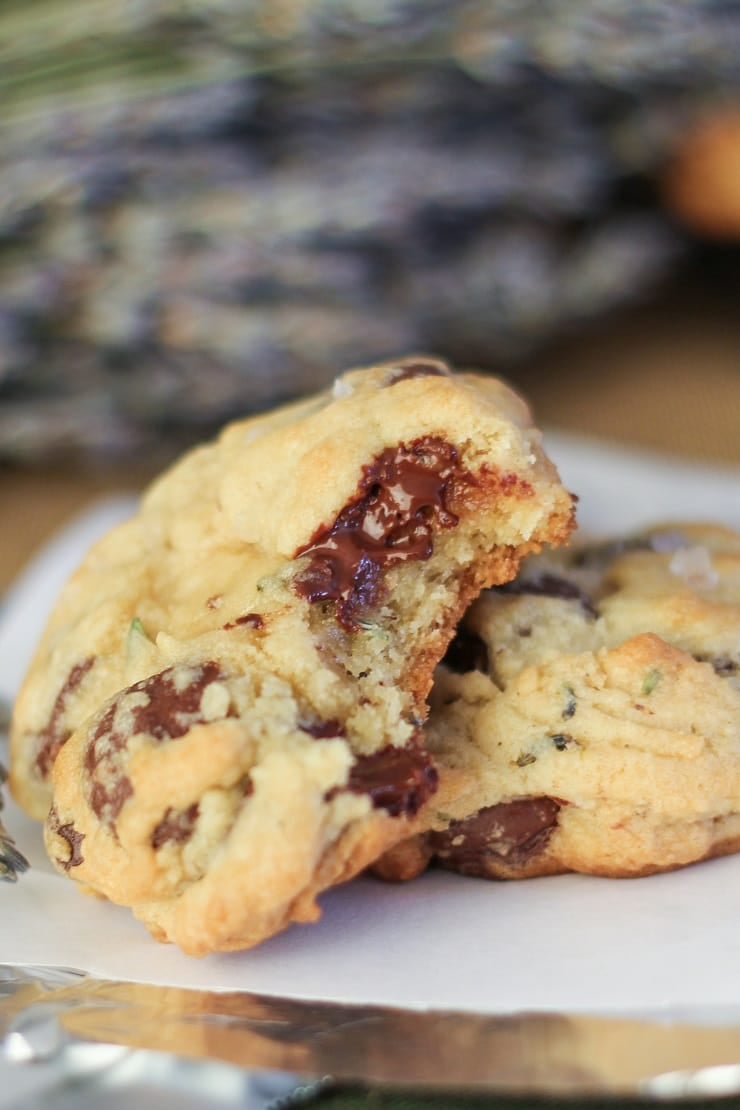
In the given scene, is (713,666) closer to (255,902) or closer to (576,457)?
(255,902)

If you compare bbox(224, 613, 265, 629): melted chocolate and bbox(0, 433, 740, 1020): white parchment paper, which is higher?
bbox(224, 613, 265, 629): melted chocolate

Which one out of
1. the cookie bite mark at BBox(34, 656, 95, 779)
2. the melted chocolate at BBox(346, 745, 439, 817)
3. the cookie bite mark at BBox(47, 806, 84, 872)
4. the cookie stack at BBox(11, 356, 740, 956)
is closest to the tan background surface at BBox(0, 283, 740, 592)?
the cookie bite mark at BBox(34, 656, 95, 779)

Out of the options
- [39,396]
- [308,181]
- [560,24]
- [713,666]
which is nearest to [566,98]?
[560,24]

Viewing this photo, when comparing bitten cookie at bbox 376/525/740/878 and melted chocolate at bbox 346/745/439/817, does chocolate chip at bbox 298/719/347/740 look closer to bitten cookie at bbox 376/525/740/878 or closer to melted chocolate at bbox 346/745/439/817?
melted chocolate at bbox 346/745/439/817

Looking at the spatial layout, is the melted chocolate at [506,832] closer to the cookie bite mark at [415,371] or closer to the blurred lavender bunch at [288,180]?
the cookie bite mark at [415,371]

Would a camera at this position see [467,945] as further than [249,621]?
No

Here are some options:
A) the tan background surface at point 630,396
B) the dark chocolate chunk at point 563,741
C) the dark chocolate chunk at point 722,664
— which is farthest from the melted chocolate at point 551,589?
the tan background surface at point 630,396

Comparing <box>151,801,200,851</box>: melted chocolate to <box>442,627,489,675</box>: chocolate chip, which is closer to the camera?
<box>151,801,200,851</box>: melted chocolate

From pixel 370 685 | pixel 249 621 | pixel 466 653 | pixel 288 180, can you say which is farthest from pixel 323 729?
pixel 288 180

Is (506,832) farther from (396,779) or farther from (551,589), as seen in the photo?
(551,589)
